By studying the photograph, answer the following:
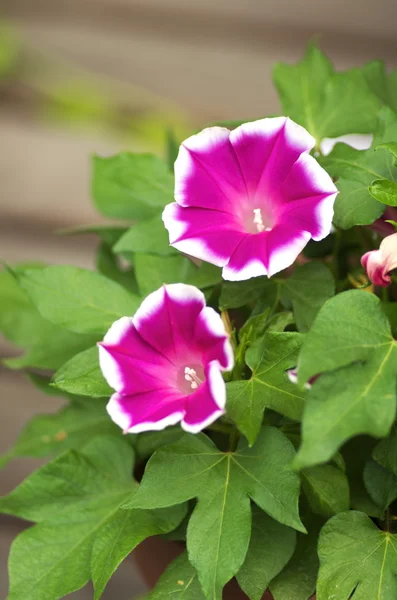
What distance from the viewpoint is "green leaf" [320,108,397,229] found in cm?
53

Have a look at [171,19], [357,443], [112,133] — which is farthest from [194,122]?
[357,443]

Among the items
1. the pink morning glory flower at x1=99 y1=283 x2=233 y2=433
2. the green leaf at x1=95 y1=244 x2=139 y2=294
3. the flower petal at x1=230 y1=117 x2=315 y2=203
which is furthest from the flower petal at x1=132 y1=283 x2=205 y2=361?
the green leaf at x1=95 y1=244 x2=139 y2=294

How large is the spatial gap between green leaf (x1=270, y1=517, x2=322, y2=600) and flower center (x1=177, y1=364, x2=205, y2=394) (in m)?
0.12

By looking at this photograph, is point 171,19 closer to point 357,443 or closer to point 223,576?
point 357,443

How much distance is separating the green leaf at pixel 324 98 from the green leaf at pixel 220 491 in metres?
0.27

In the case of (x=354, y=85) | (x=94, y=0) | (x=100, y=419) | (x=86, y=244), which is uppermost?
(x=354, y=85)

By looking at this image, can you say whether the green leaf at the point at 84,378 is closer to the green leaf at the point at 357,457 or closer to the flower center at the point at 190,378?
the flower center at the point at 190,378

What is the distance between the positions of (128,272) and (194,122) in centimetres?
66

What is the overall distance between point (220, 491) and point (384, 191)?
8.3 inches

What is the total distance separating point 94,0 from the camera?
4.82ft

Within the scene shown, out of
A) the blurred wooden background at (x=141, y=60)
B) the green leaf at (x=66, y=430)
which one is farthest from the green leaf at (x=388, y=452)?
the blurred wooden background at (x=141, y=60)

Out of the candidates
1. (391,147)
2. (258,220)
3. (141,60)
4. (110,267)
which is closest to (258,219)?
(258,220)

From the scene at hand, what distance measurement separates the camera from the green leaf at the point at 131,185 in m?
0.65

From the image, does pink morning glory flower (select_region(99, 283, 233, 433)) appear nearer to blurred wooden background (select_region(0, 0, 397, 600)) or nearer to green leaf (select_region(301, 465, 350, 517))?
green leaf (select_region(301, 465, 350, 517))
